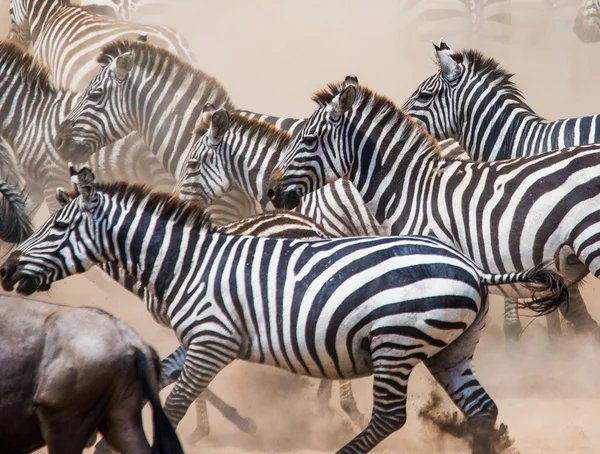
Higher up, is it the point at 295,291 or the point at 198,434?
the point at 295,291

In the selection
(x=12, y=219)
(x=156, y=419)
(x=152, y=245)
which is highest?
(x=152, y=245)

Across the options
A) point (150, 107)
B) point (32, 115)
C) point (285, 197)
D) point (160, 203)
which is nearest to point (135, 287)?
point (160, 203)

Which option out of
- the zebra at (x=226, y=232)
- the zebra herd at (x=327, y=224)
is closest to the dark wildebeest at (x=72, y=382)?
the zebra herd at (x=327, y=224)

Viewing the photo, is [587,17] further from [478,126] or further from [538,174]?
[538,174]

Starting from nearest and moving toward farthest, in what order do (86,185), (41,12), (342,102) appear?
1. (86,185)
2. (342,102)
3. (41,12)

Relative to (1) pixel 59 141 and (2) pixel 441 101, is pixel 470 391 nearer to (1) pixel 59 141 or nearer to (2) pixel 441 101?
(2) pixel 441 101

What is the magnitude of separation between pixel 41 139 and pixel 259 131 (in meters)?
3.01

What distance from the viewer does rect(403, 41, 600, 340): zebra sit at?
31.1ft

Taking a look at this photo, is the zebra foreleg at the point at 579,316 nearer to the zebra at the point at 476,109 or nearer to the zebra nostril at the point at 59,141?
the zebra at the point at 476,109

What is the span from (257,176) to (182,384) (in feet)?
9.47

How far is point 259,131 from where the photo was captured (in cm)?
936

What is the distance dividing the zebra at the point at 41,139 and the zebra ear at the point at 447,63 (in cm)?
302

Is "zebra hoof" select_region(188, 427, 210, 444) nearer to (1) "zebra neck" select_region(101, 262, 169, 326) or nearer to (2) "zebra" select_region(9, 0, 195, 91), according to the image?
(1) "zebra neck" select_region(101, 262, 169, 326)

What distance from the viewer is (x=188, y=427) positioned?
8.45 metres
